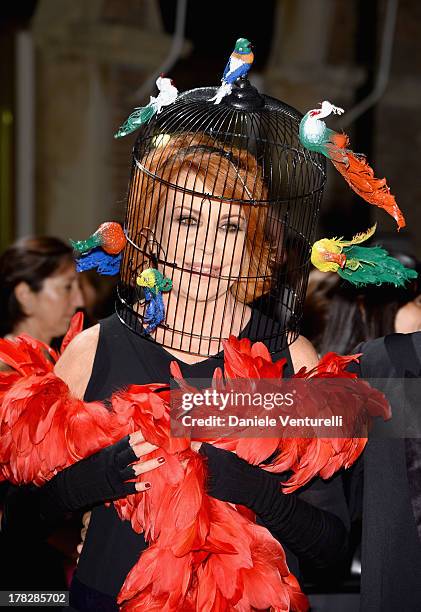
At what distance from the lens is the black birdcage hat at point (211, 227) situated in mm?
2070

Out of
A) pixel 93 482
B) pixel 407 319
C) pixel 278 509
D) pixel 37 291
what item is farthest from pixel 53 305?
pixel 278 509

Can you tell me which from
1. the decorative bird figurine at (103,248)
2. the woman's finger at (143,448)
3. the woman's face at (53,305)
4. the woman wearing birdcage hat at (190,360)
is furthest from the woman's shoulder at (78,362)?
the woman's face at (53,305)

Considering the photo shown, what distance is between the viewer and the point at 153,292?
6.81ft

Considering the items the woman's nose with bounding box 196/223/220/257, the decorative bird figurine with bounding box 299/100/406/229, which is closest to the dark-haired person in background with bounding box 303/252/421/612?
the decorative bird figurine with bounding box 299/100/406/229

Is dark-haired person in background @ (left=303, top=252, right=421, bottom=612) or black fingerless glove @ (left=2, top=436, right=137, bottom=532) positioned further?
dark-haired person in background @ (left=303, top=252, right=421, bottom=612)

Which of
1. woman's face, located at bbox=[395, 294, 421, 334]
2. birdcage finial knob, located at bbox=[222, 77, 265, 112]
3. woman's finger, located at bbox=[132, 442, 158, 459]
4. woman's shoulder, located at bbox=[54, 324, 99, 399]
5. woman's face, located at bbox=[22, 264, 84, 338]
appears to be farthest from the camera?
woman's face, located at bbox=[22, 264, 84, 338]

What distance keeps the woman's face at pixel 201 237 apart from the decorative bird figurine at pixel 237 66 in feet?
0.69

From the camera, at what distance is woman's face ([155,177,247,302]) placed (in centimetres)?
205

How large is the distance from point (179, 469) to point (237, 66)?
2.89 ft

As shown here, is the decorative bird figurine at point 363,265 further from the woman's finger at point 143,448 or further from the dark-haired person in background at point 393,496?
the woman's finger at point 143,448

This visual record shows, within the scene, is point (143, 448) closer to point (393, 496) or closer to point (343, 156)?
point (393, 496)

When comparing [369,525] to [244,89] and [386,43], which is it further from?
[386,43]

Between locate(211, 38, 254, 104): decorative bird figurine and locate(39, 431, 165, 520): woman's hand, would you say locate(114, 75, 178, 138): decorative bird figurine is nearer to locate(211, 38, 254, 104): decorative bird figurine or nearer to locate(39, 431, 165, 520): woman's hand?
locate(211, 38, 254, 104): decorative bird figurine

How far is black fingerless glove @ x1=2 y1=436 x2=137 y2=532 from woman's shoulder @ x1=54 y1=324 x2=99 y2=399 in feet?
0.64
